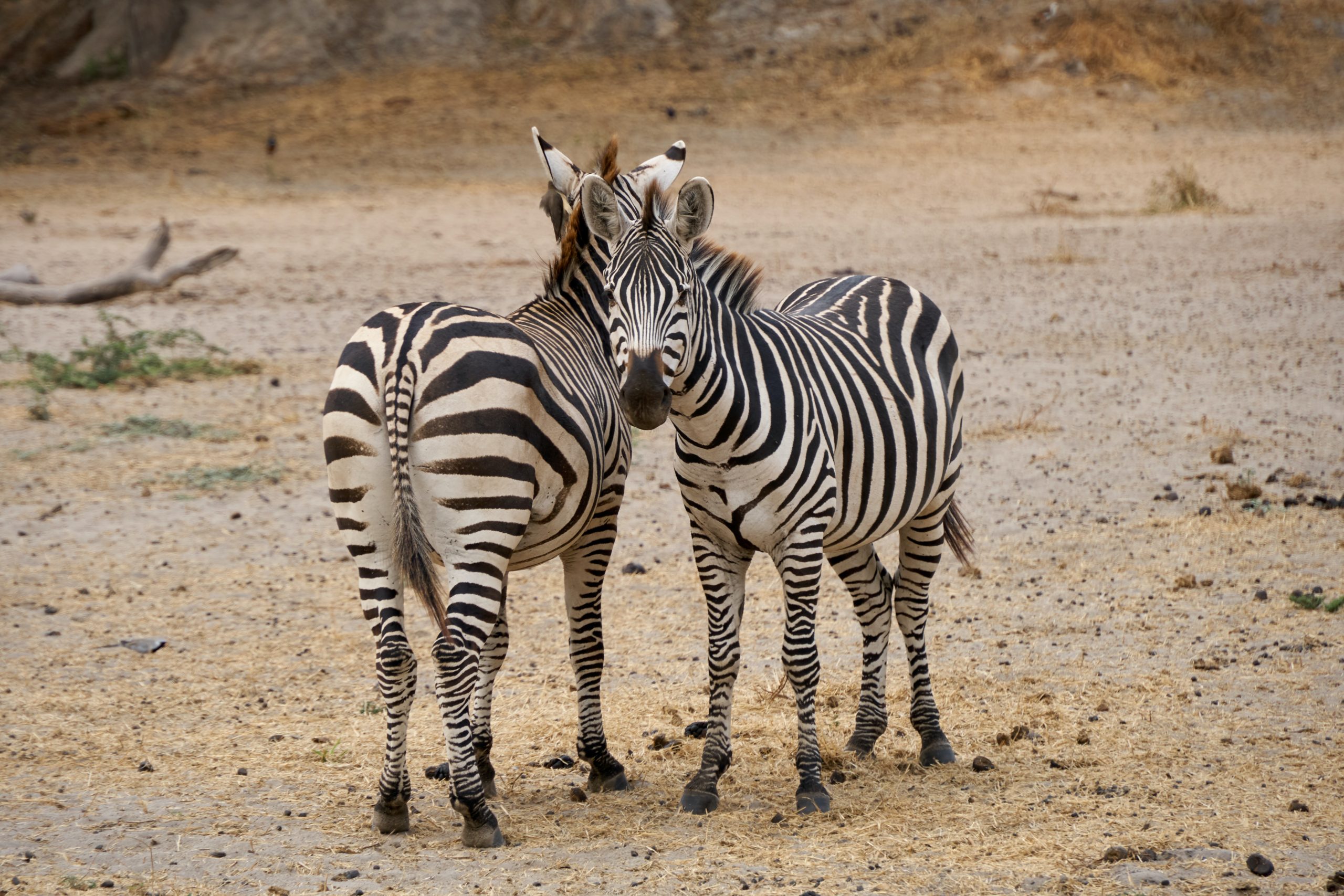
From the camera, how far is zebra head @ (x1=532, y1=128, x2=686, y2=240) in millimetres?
4750

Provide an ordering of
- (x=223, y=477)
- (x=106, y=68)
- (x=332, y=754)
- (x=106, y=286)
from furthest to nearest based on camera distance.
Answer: (x=106, y=68)
(x=106, y=286)
(x=223, y=477)
(x=332, y=754)

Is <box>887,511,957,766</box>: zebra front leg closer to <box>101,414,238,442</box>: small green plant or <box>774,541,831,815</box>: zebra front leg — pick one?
<box>774,541,831,815</box>: zebra front leg

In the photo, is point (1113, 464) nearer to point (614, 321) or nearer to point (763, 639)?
point (763, 639)

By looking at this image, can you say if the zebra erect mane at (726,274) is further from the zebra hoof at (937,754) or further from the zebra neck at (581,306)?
the zebra hoof at (937,754)

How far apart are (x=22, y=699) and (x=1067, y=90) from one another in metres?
23.2

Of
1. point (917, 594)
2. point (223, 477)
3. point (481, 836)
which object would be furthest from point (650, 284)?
point (223, 477)

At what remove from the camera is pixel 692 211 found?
13.8 feet

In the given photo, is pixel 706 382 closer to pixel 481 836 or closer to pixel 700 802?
pixel 700 802

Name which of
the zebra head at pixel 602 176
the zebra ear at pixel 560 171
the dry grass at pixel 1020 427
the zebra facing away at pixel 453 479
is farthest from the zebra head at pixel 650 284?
the dry grass at pixel 1020 427

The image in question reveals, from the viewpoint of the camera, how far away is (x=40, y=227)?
60.2 ft

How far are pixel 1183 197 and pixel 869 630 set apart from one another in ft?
48.0

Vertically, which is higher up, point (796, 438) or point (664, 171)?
point (664, 171)

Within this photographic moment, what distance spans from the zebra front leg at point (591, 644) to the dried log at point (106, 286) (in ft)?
31.2

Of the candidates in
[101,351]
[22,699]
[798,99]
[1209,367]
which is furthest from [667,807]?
[798,99]
